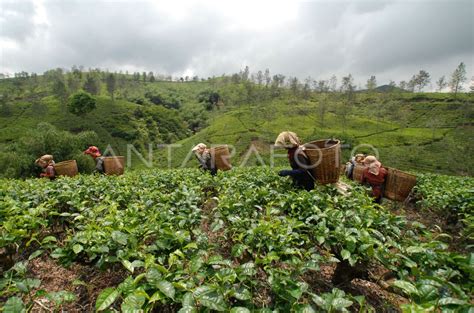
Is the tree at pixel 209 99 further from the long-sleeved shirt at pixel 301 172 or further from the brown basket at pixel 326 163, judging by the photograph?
the brown basket at pixel 326 163

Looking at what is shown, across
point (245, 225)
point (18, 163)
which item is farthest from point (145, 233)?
point (18, 163)

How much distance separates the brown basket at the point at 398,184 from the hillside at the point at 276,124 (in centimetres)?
2308

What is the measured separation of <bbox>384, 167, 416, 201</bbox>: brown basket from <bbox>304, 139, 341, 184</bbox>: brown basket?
241cm

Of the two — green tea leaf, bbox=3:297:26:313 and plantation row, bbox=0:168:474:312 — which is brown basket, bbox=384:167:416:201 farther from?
green tea leaf, bbox=3:297:26:313

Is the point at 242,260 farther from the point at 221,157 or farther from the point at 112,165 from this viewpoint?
the point at 112,165

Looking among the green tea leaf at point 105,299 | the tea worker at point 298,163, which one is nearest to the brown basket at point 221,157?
the tea worker at point 298,163

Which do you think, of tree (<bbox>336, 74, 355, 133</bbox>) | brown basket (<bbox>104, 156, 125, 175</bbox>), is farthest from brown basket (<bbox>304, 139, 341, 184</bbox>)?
tree (<bbox>336, 74, 355, 133</bbox>)

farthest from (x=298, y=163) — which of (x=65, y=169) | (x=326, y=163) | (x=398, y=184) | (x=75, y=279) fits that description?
(x=65, y=169)

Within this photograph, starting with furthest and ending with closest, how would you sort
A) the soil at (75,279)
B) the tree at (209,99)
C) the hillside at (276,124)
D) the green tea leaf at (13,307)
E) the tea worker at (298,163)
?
the tree at (209,99) < the hillside at (276,124) < the tea worker at (298,163) < the soil at (75,279) < the green tea leaf at (13,307)

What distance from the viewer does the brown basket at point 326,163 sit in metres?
4.18

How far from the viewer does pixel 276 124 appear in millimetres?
47875

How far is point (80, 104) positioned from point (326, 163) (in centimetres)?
5356

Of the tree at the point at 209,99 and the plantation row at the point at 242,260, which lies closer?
the plantation row at the point at 242,260

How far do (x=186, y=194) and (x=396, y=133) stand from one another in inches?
1935
